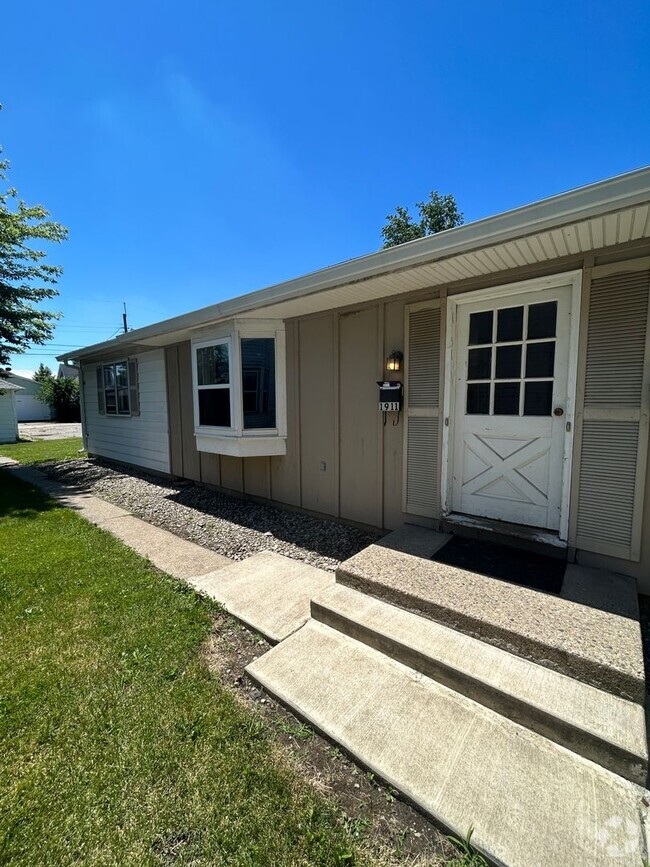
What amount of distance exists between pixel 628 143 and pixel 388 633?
8.12m

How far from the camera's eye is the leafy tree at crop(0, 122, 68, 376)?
349 inches

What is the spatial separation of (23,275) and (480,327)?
37.4ft

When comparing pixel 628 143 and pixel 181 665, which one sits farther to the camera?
pixel 628 143

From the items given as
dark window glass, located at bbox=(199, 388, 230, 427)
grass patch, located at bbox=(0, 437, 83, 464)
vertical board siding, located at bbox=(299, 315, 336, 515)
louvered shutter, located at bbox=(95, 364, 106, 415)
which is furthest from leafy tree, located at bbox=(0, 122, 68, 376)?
vertical board siding, located at bbox=(299, 315, 336, 515)

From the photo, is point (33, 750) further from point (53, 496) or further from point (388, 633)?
point (53, 496)

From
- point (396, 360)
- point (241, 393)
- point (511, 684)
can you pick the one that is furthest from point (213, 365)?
point (511, 684)

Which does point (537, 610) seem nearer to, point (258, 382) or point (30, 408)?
point (258, 382)

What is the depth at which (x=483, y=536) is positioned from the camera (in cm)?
334

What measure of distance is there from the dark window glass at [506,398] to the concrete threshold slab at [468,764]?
2250mm

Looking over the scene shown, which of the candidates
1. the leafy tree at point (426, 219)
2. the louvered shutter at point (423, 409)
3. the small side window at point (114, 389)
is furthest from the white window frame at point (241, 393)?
the leafy tree at point (426, 219)

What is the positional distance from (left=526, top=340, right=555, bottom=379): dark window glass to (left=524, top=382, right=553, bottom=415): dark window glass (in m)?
0.09

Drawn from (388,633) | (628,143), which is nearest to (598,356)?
(388,633)

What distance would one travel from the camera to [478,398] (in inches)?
134

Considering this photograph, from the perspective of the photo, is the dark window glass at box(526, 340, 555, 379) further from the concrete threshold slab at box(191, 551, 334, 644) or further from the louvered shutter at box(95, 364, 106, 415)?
the louvered shutter at box(95, 364, 106, 415)
